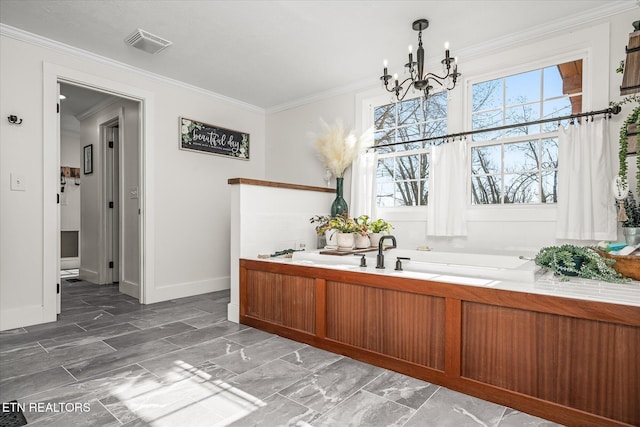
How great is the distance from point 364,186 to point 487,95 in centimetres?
146

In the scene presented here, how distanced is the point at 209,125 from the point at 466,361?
12.4ft

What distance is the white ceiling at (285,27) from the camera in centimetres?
254

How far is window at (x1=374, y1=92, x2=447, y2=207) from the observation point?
3.57 meters

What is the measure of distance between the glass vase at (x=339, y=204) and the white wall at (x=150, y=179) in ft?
4.95

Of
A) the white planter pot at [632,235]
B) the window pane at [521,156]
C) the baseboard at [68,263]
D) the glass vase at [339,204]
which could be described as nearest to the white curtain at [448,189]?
the window pane at [521,156]

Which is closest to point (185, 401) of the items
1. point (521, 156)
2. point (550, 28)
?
point (521, 156)

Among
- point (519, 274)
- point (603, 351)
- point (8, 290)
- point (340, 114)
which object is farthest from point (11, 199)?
point (603, 351)

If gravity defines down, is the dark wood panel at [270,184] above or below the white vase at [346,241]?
above

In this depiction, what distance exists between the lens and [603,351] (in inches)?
58.0

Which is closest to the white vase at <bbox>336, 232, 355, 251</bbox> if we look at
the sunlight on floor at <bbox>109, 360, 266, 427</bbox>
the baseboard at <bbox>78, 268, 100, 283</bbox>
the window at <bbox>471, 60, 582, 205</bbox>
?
the window at <bbox>471, 60, 582, 205</bbox>

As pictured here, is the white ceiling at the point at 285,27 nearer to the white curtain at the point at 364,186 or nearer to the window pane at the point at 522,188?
the white curtain at the point at 364,186

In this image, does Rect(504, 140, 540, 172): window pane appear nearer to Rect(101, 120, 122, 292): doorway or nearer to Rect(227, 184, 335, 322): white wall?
Rect(227, 184, 335, 322): white wall

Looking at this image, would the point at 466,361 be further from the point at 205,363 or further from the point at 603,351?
the point at 205,363

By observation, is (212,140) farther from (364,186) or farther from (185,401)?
(185,401)
